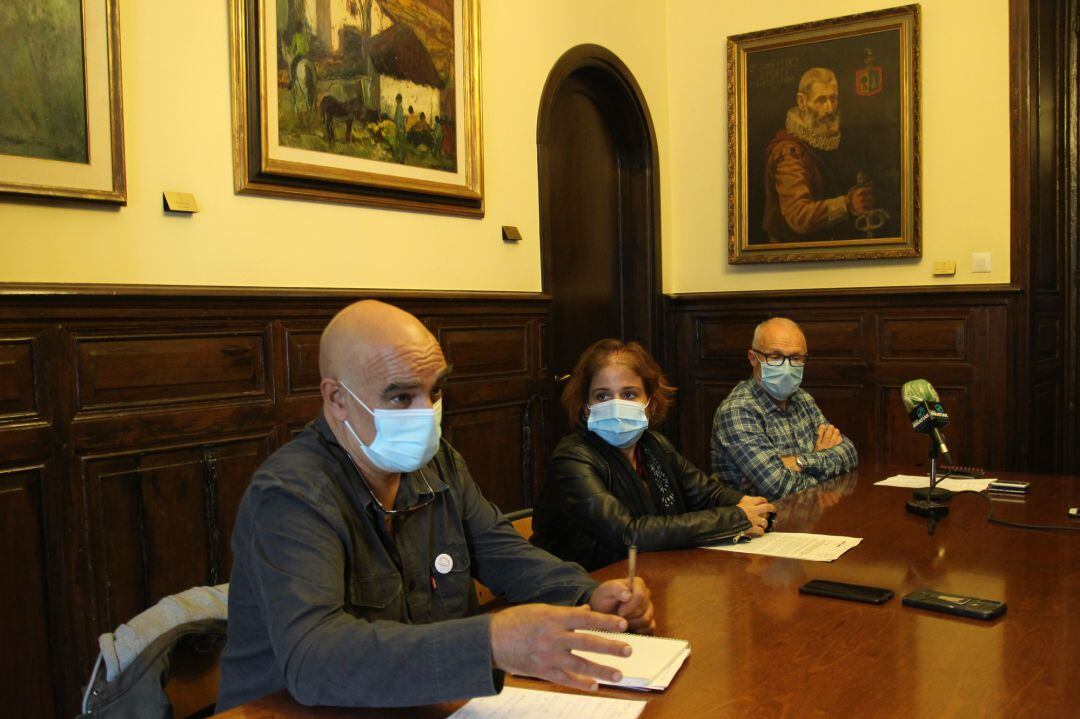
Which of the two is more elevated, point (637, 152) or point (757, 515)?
point (637, 152)

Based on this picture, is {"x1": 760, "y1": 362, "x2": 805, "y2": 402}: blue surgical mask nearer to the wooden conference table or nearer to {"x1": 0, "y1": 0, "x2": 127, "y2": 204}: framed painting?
the wooden conference table

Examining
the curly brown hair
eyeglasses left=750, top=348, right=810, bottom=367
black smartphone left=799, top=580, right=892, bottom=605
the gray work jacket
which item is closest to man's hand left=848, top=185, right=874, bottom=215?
eyeglasses left=750, top=348, right=810, bottom=367

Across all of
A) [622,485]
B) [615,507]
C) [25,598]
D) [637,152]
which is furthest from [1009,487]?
[637,152]

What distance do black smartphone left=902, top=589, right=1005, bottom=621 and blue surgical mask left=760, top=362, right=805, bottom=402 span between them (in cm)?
185

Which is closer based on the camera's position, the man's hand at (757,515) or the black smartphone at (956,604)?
the black smartphone at (956,604)

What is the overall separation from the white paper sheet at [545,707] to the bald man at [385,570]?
0.21 ft

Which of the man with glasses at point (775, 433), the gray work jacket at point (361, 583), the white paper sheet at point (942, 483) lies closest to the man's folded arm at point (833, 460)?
the man with glasses at point (775, 433)

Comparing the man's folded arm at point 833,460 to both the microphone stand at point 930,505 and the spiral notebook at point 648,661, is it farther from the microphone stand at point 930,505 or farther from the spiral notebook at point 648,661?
the spiral notebook at point 648,661

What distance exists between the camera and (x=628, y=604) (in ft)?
5.66

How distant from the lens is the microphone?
2814mm

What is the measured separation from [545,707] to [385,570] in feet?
1.44

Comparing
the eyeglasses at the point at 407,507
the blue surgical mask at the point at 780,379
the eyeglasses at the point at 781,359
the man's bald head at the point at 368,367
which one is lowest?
the eyeglasses at the point at 407,507

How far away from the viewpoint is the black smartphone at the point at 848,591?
6.41 ft

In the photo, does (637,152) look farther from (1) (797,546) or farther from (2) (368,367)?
(2) (368,367)
